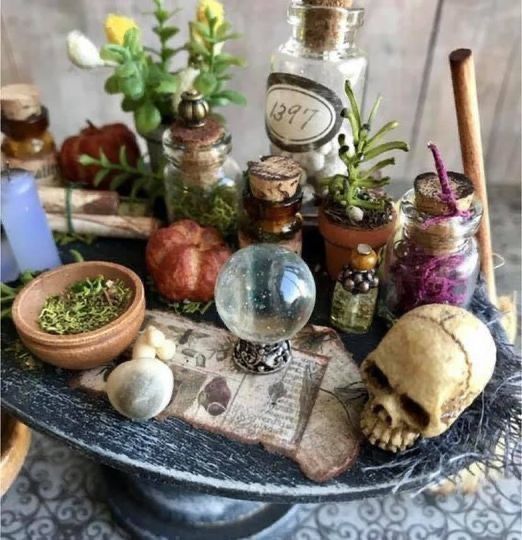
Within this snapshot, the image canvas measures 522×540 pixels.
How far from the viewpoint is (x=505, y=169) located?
3.93 ft

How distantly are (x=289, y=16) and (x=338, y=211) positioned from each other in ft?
0.83

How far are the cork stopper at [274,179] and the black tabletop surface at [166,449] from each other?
200 mm

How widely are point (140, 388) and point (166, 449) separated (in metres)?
0.07

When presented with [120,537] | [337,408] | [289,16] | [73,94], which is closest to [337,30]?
[289,16]

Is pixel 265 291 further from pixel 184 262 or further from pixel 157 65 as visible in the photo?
pixel 157 65

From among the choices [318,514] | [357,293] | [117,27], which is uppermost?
[117,27]

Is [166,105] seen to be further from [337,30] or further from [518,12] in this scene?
[518,12]

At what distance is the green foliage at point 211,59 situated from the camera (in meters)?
0.82

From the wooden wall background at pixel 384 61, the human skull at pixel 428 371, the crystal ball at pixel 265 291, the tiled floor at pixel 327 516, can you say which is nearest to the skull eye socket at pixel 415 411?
the human skull at pixel 428 371

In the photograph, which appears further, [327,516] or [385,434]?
[327,516]

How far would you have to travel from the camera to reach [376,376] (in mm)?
603

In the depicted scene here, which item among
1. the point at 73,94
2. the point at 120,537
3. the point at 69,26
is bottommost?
the point at 120,537

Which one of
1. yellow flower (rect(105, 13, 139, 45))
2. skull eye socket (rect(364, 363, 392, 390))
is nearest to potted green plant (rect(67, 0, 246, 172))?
yellow flower (rect(105, 13, 139, 45))

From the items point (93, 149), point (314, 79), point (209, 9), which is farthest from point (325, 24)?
point (93, 149)
